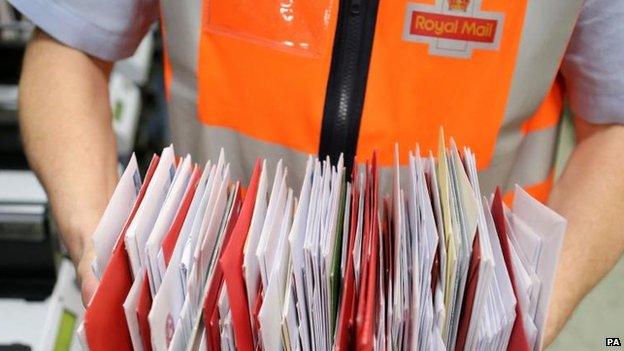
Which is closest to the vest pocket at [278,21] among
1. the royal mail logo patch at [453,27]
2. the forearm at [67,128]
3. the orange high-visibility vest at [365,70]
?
the orange high-visibility vest at [365,70]

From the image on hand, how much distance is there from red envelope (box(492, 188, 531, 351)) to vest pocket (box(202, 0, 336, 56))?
1.11ft

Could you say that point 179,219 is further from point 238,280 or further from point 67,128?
point 67,128

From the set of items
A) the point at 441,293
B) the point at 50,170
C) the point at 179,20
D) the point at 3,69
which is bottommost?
the point at 3,69

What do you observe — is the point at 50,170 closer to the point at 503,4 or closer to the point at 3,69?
the point at 503,4

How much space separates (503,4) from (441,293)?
1.36 ft

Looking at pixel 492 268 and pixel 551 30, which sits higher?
pixel 551 30

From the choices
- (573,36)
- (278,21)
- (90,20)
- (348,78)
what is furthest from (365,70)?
(90,20)

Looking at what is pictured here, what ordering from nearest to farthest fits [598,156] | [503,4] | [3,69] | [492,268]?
[492,268]
[503,4]
[598,156]
[3,69]

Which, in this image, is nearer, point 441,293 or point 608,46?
point 441,293

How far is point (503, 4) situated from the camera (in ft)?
A: 2.64

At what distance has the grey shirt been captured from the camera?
0.84 meters

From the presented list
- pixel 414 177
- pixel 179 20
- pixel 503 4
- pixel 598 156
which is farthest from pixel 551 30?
pixel 179 20

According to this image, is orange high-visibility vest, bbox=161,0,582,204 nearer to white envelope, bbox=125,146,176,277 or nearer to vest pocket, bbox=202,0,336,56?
vest pocket, bbox=202,0,336,56

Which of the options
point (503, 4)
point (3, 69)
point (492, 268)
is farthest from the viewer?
point (3, 69)
